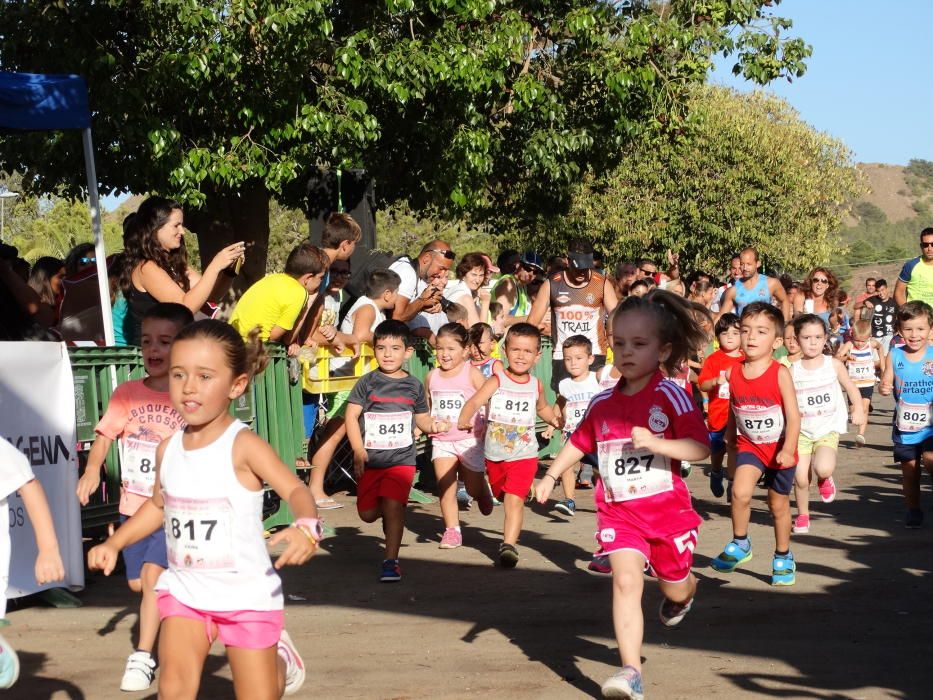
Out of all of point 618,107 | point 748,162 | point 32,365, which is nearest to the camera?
point 32,365

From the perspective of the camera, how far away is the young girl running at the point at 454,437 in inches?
385

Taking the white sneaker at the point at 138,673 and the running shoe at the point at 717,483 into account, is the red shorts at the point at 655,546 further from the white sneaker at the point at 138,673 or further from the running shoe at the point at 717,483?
the running shoe at the point at 717,483

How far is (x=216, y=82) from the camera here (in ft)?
50.3

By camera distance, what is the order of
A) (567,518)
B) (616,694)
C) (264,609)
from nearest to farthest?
1. (264,609)
2. (616,694)
3. (567,518)

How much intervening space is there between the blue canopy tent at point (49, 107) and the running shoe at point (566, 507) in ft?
13.9

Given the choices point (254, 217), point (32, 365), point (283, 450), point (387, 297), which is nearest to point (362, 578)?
point (283, 450)

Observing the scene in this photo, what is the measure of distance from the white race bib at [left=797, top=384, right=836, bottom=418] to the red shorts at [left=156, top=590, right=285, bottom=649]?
6817mm

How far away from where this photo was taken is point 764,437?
8.45 meters

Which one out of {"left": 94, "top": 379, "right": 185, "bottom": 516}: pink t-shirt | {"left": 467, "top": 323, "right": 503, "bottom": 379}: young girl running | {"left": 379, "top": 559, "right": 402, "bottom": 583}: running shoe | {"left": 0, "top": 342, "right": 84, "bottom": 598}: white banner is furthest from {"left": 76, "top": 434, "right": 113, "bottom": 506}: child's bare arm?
{"left": 467, "top": 323, "right": 503, "bottom": 379}: young girl running

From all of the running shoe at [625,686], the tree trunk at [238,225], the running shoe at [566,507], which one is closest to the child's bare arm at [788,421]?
the running shoe at [625,686]

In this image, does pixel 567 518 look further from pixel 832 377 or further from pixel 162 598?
pixel 162 598

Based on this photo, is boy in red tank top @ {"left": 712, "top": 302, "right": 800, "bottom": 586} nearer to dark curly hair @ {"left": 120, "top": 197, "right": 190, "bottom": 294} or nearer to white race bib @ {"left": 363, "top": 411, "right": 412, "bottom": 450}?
white race bib @ {"left": 363, "top": 411, "right": 412, "bottom": 450}

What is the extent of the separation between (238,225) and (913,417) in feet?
36.3

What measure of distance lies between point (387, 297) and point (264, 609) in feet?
22.8
